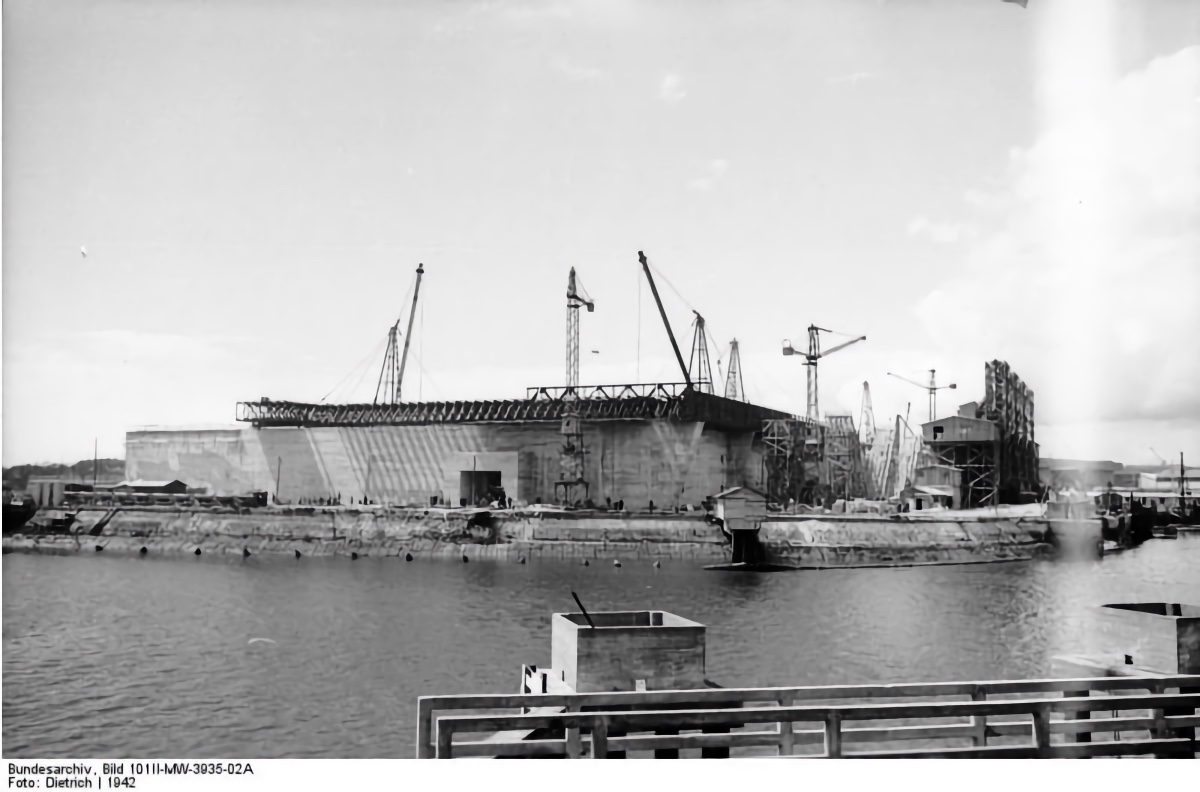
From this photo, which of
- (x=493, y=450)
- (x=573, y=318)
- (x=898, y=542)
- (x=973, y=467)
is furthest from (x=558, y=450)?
(x=973, y=467)

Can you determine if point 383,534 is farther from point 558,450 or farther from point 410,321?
point 410,321

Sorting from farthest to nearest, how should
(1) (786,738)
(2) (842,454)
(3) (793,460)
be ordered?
(2) (842,454)
(3) (793,460)
(1) (786,738)

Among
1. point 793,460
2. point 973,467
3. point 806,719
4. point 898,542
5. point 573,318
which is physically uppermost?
point 573,318

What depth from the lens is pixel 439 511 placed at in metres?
20.6

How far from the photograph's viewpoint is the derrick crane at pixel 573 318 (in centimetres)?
967

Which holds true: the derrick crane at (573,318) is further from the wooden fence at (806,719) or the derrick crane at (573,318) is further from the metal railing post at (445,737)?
the metal railing post at (445,737)

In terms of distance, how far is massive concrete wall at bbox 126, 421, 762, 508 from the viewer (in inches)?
742

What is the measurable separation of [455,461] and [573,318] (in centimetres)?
1083

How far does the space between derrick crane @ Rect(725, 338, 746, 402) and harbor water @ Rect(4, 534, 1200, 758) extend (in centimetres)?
323

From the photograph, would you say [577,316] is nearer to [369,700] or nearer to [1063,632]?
[369,700]

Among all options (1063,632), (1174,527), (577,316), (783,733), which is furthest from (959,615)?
(1174,527)

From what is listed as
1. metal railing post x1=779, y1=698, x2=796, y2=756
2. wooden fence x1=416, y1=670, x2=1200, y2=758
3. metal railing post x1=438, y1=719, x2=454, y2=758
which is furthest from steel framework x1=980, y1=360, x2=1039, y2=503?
metal railing post x1=438, y1=719, x2=454, y2=758

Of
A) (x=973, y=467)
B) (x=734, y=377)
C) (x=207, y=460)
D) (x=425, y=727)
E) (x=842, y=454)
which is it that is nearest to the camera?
(x=425, y=727)

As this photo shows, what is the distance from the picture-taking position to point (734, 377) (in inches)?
555
